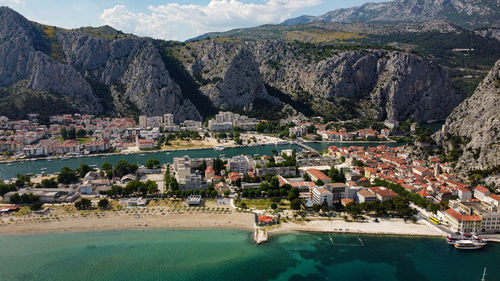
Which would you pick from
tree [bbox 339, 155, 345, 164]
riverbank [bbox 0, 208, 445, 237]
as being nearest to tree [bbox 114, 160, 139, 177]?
riverbank [bbox 0, 208, 445, 237]

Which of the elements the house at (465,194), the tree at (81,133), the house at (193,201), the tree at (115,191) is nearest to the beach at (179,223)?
the house at (193,201)

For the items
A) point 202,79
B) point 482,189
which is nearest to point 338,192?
point 482,189

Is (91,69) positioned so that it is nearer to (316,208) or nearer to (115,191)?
(115,191)

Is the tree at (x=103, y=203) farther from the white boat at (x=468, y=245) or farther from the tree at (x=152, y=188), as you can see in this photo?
the white boat at (x=468, y=245)

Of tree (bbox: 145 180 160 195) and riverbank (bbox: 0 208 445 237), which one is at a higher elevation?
tree (bbox: 145 180 160 195)

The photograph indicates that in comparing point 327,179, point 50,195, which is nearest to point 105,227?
point 50,195

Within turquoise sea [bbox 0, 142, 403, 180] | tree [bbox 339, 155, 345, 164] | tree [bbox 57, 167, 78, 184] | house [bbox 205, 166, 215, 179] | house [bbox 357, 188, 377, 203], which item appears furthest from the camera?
tree [bbox 339, 155, 345, 164]

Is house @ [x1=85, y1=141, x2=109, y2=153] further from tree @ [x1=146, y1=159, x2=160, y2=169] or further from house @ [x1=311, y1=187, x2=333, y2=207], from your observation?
house @ [x1=311, y1=187, x2=333, y2=207]
